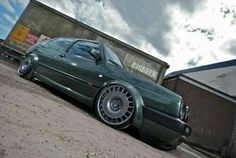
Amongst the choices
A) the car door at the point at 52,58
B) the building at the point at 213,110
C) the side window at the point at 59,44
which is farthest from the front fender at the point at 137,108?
the building at the point at 213,110

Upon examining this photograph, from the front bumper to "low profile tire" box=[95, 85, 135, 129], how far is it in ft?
0.79

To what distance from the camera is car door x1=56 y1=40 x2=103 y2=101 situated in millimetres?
4367

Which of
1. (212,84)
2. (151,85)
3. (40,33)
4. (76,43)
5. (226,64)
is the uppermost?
(226,64)

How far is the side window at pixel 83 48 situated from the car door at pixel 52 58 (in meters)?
0.21

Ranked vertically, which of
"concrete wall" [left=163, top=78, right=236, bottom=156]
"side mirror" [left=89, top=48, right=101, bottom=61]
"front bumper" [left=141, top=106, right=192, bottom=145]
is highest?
"concrete wall" [left=163, top=78, right=236, bottom=156]

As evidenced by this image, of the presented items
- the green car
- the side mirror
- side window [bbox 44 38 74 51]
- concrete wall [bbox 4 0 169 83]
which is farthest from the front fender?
concrete wall [bbox 4 0 169 83]

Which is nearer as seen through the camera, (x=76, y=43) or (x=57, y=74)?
(x=57, y=74)

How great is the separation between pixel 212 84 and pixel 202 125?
132 inches

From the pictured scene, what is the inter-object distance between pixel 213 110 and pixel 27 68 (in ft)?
41.8

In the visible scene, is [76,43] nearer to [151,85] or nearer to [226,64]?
[151,85]

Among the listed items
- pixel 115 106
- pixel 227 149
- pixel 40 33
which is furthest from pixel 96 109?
pixel 227 149

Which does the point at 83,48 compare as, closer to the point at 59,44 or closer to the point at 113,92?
the point at 59,44

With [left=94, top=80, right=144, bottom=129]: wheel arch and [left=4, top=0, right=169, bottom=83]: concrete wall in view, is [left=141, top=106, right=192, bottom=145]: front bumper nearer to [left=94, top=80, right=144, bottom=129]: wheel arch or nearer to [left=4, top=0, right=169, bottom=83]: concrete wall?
[left=94, top=80, right=144, bottom=129]: wheel arch

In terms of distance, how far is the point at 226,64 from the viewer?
16953 millimetres
